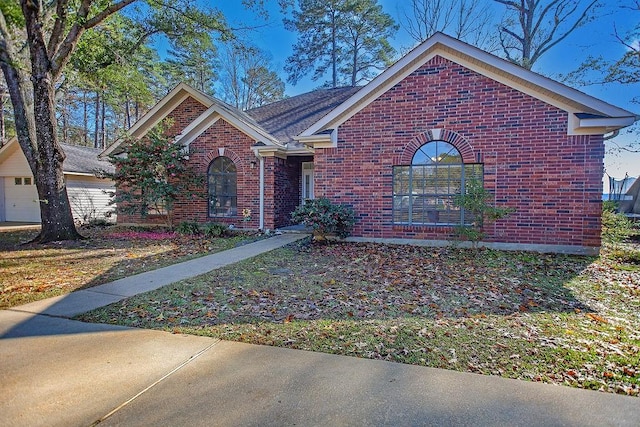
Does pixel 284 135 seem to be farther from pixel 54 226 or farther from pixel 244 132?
pixel 54 226

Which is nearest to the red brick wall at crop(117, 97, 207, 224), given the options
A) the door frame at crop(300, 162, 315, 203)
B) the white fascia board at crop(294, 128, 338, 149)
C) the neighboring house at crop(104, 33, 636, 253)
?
the neighboring house at crop(104, 33, 636, 253)

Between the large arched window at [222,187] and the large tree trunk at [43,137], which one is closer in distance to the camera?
the large tree trunk at [43,137]

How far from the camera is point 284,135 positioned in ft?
44.0

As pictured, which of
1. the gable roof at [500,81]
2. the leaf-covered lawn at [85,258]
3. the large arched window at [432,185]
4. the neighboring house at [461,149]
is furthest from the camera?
the large arched window at [432,185]

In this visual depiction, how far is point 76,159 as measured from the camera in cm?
1886

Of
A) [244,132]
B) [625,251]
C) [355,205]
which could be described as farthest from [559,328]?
[244,132]

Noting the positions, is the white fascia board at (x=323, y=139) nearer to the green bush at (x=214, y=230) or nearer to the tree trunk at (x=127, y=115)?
the green bush at (x=214, y=230)

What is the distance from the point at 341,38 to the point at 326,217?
19439 mm

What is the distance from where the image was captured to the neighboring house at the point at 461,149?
841cm

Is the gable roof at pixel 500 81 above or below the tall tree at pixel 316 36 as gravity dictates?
below

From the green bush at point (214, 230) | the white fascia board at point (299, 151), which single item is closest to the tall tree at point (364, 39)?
the white fascia board at point (299, 151)

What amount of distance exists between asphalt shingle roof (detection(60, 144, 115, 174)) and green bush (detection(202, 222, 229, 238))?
8413 millimetres

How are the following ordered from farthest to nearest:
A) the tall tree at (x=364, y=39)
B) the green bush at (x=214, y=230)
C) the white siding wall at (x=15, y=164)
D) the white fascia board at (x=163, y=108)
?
the tall tree at (x=364, y=39) → the white siding wall at (x=15, y=164) → the white fascia board at (x=163, y=108) → the green bush at (x=214, y=230)

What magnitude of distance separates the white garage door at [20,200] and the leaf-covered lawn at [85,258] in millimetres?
6585
